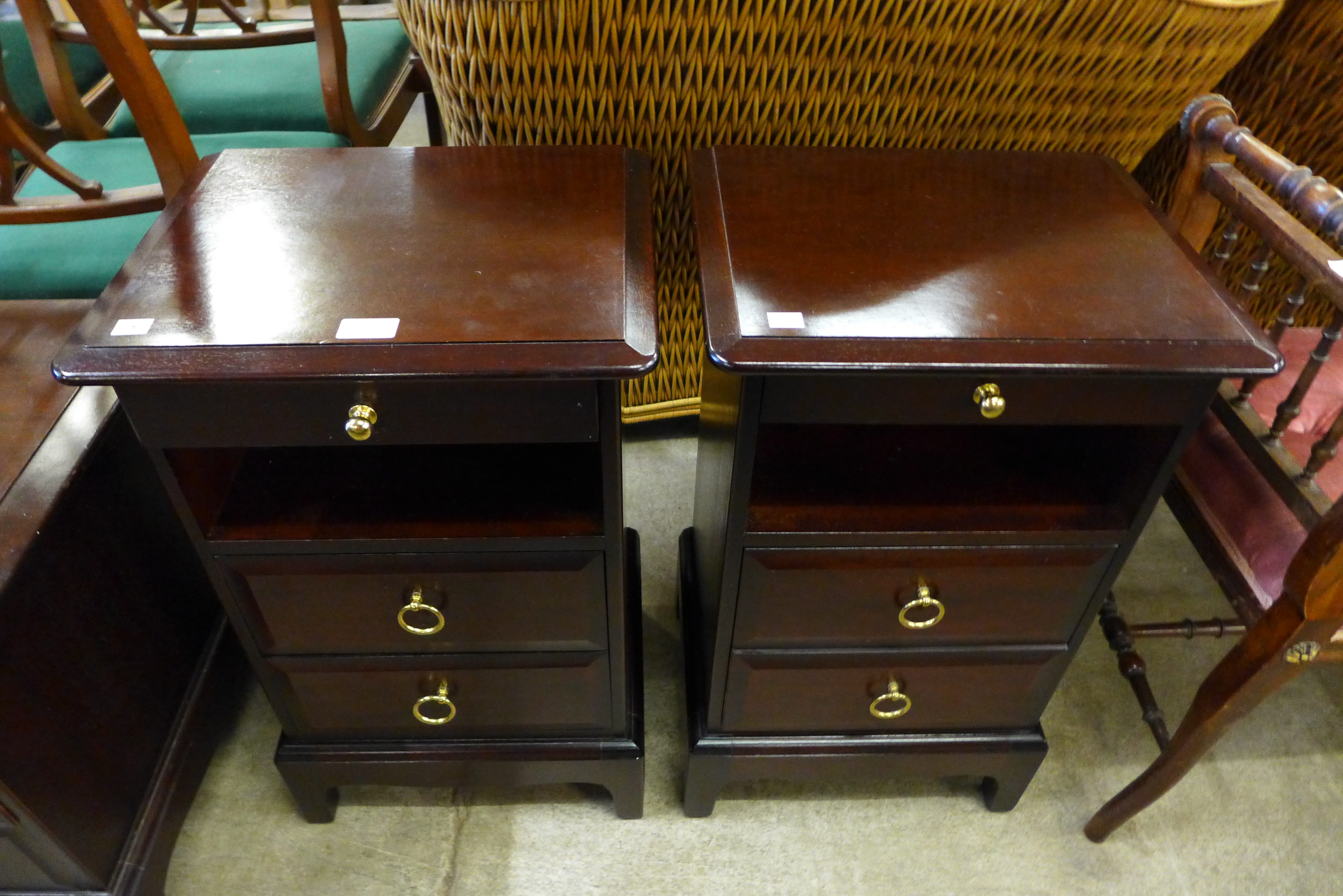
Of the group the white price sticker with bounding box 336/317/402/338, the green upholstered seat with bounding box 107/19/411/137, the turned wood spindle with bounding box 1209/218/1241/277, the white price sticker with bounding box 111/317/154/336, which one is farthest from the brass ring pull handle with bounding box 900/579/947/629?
the green upholstered seat with bounding box 107/19/411/137

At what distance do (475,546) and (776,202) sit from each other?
427mm

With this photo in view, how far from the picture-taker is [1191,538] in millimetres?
997

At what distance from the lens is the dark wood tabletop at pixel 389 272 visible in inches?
25.2

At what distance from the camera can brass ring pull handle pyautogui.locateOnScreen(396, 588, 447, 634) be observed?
0.83 meters

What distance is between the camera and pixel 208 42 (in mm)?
1541

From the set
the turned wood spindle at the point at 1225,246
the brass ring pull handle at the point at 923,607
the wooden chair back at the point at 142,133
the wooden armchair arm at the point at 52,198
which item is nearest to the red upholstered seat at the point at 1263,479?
the turned wood spindle at the point at 1225,246

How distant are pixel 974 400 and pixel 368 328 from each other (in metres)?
0.48

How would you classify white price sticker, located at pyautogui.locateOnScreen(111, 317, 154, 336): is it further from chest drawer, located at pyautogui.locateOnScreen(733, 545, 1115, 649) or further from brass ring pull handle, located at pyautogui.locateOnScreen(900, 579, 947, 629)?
brass ring pull handle, located at pyautogui.locateOnScreen(900, 579, 947, 629)

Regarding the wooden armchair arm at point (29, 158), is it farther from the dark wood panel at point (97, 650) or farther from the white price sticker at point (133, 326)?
the white price sticker at point (133, 326)

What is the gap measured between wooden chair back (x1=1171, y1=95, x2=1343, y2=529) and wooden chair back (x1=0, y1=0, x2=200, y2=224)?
1.06 metres

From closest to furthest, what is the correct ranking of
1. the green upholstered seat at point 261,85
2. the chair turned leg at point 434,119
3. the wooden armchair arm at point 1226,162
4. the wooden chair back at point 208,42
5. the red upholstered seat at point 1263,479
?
the wooden armchair arm at point 1226,162 < the red upholstered seat at point 1263,479 < the wooden chair back at point 208,42 < the green upholstered seat at point 261,85 < the chair turned leg at point 434,119

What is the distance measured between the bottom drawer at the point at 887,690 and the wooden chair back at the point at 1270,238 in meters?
0.29

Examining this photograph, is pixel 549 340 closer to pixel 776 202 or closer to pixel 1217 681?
pixel 776 202

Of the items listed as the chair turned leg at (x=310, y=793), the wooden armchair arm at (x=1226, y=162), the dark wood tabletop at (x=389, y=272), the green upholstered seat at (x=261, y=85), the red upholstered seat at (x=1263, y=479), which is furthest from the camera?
Answer: the green upholstered seat at (x=261, y=85)
